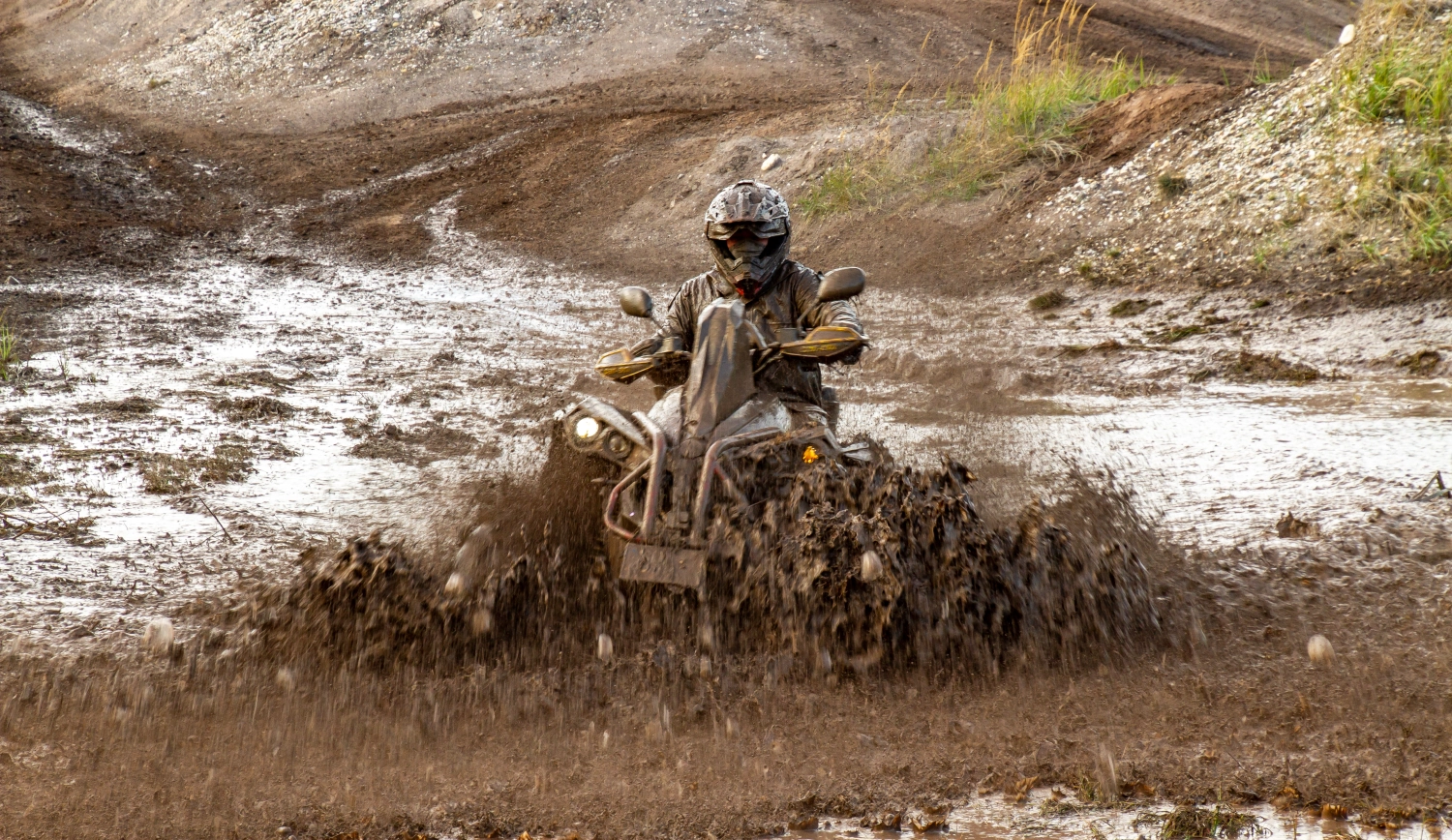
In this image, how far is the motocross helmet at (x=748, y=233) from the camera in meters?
5.76

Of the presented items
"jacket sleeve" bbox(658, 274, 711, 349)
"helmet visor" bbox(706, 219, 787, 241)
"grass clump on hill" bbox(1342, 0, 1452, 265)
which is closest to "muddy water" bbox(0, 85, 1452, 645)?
"grass clump on hill" bbox(1342, 0, 1452, 265)

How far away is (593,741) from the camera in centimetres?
412

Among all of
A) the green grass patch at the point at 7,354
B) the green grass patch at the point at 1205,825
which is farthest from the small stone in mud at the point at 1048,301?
the green grass patch at the point at 7,354

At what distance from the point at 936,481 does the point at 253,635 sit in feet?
9.60

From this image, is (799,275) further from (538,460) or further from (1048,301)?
(1048,301)

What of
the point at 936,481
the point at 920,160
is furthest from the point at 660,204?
the point at 936,481

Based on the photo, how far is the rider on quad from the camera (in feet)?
18.4

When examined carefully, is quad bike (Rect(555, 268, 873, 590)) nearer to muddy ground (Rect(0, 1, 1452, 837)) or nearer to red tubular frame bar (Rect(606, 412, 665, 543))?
red tubular frame bar (Rect(606, 412, 665, 543))

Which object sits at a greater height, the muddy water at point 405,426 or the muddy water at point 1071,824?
the muddy water at point 405,426

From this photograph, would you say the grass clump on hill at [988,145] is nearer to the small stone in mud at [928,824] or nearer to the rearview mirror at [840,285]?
the rearview mirror at [840,285]

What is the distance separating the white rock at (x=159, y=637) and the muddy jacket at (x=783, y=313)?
2.62 m

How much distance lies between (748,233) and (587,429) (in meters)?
1.44

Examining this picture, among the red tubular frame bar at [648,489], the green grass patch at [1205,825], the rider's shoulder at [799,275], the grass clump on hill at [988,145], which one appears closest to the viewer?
the green grass patch at [1205,825]

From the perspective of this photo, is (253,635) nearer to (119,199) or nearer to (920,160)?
(920,160)
